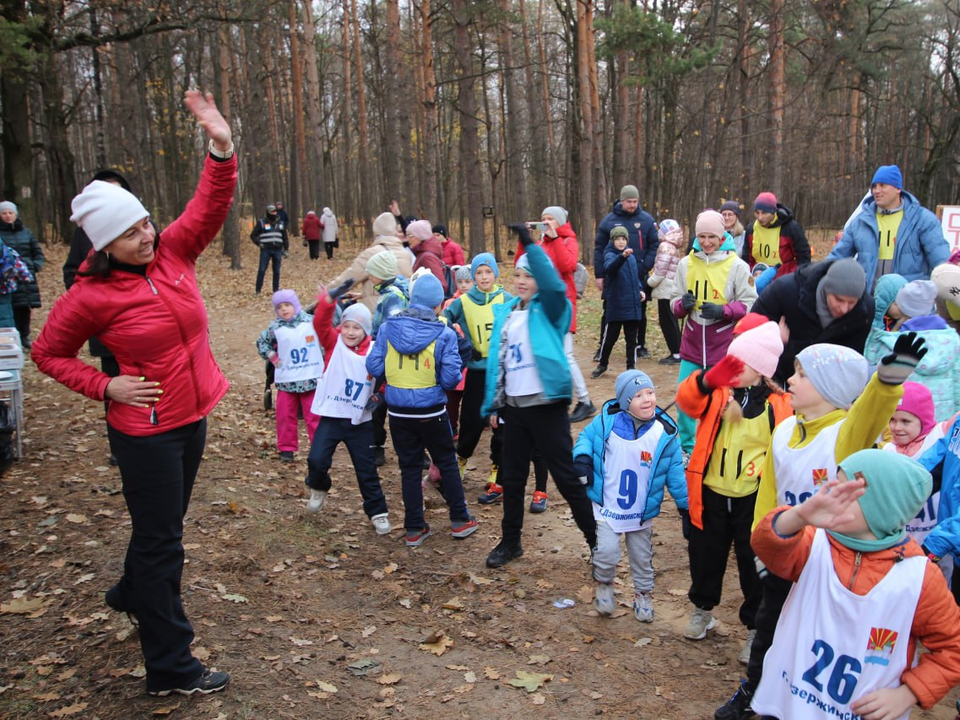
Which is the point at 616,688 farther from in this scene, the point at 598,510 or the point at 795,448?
the point at 795,448

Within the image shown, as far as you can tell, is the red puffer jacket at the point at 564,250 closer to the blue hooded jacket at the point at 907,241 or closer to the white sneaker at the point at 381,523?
the blue hooded jacket at the point at 907,241

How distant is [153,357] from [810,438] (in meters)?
2.97

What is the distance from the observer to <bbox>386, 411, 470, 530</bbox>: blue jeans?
5.85 metres

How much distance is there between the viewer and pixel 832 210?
42438 mm

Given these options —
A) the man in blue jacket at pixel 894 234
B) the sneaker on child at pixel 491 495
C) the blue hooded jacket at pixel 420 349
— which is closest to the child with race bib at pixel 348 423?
the blue hooded jacket at pixel 420 349

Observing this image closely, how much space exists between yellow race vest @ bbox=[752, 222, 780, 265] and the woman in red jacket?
799cm

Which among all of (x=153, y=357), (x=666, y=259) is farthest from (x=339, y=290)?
(x=666, y=259)

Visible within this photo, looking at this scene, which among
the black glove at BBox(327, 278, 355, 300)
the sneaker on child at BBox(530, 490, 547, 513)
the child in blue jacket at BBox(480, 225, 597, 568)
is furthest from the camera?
the sneaker on child at BBox(530, 490, 547, 513)

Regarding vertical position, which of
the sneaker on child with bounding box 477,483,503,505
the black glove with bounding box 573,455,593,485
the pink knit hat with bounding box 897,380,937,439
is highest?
the pink knit hat with bounding box 897,380,937,439

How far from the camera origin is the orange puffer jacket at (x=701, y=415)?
4.07m

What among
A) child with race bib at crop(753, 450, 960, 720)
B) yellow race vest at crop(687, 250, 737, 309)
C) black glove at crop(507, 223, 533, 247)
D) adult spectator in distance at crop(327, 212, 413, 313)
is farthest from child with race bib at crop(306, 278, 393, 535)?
child with race bib at crop(753, 450, 960, 720)

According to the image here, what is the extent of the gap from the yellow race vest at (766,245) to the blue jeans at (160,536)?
8215 mm

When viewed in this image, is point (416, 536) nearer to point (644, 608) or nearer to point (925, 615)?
point (644, 608)

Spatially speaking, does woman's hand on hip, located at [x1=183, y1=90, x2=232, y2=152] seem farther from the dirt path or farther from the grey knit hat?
the grey knit hat
